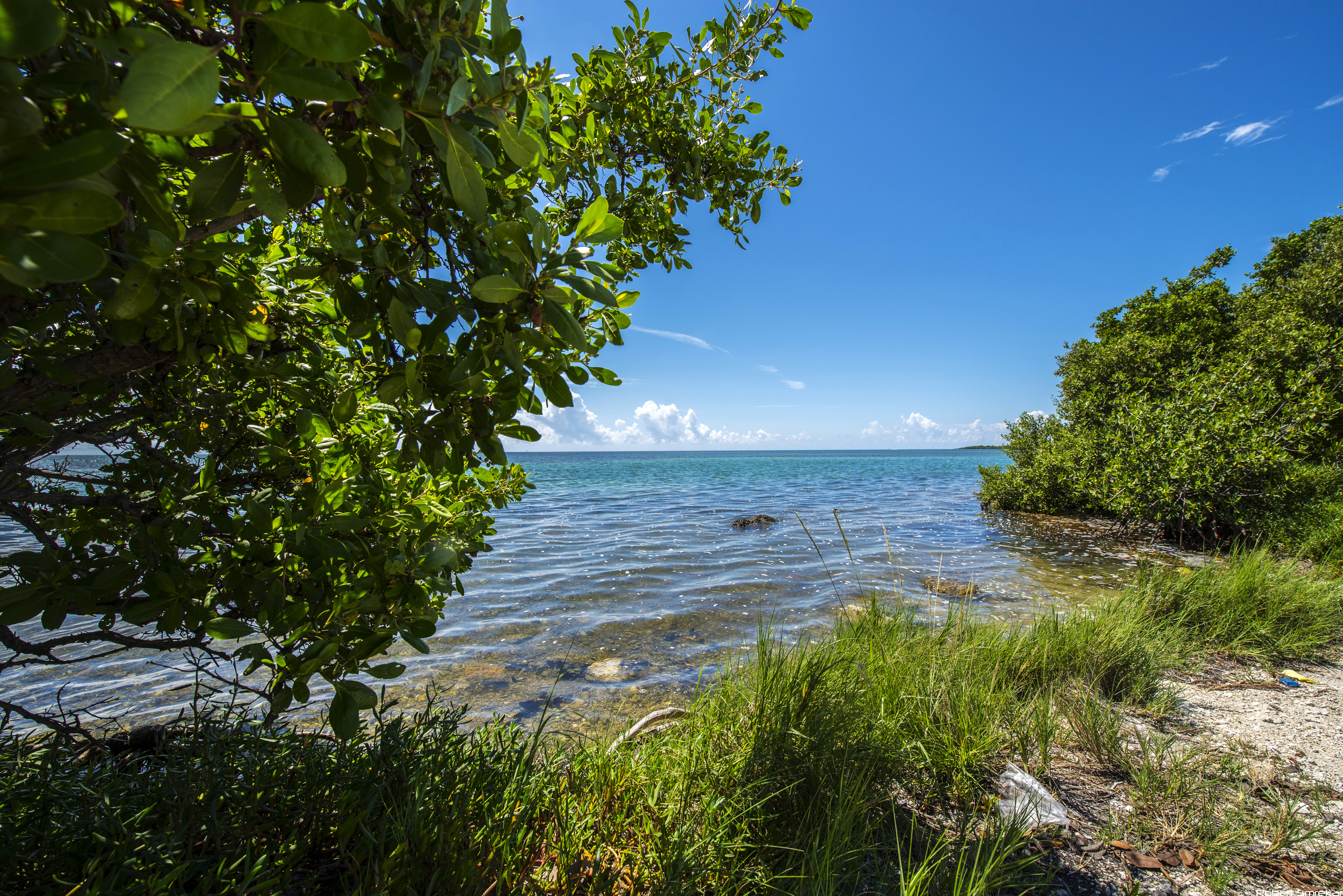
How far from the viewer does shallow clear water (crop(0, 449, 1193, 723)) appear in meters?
4.64

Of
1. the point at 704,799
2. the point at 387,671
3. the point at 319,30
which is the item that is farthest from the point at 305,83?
the point at 704,799

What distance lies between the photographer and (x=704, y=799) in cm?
211

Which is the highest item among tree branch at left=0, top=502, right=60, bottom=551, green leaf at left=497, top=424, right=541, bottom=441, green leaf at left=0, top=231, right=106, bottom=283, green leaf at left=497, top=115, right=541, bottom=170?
green leaf at left=497, top=115, right=541, bottom=170

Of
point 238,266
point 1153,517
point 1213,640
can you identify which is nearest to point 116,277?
point 238,266

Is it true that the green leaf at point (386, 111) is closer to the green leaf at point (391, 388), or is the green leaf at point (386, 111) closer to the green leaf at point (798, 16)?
the green leaf at point (391, 388)

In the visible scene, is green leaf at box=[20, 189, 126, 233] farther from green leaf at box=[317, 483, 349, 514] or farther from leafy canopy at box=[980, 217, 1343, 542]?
leafy canopy at box=[980, 217, 1343, 542]

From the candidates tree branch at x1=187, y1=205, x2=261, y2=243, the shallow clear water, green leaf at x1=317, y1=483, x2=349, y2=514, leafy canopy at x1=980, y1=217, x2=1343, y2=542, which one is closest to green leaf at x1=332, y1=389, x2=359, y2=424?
green leaf at x1=317, y1=483, x2=349, y2=514

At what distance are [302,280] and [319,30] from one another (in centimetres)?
83

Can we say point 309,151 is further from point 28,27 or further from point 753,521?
point 753,521

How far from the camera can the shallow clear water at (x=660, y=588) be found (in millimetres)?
4641

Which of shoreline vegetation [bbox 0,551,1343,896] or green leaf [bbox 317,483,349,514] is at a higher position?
green leaf [bbox 317,483,349,514]

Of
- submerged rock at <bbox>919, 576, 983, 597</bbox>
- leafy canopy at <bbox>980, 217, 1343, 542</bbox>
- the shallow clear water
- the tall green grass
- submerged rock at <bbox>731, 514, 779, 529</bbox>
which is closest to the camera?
the tall green grass

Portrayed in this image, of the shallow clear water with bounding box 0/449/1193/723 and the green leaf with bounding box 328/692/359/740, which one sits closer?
the green leaf with bounding box 328/692/359/740

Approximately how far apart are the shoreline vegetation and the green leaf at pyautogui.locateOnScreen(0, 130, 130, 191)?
1.63m
